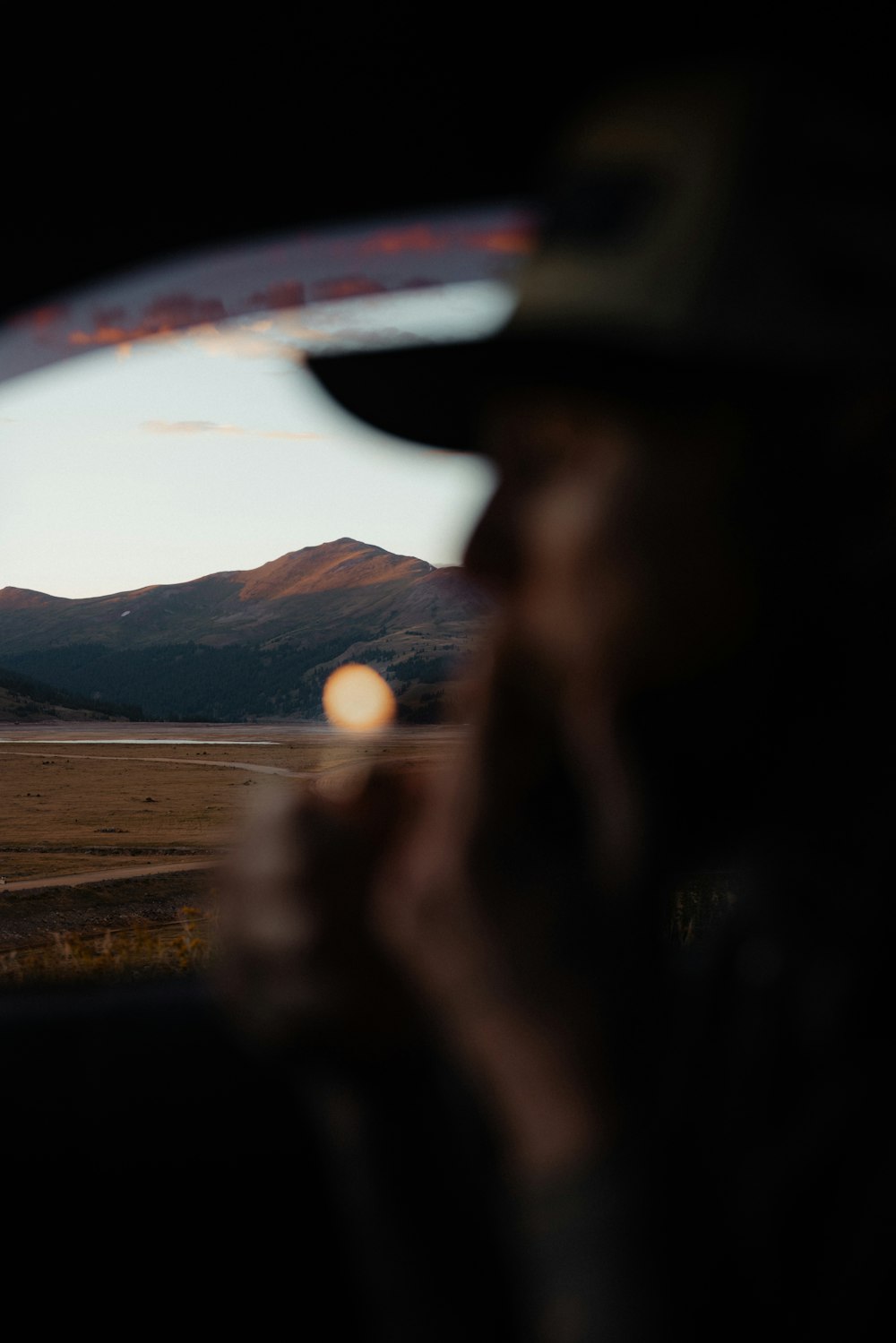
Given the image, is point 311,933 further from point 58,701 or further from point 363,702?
point 58,701

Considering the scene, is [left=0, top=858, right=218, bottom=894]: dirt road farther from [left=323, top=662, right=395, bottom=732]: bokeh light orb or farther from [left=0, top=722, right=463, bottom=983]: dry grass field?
[left=323, top=662, right=395, bottom=732]: bokeh light orb

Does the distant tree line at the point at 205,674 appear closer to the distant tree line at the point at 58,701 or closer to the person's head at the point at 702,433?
the distant tree line at the point at 58,701

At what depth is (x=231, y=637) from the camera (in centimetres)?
16150

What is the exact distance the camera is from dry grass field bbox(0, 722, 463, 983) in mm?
3727

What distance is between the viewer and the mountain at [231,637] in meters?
132

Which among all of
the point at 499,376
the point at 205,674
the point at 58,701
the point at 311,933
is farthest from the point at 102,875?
the point at 205,674

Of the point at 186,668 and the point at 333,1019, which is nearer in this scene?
the point at 333,1019

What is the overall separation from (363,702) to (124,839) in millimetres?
17692

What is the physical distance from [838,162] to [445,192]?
193 cm

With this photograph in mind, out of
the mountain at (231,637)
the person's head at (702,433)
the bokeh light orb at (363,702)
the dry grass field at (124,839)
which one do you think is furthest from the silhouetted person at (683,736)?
the mountain at (231,637)

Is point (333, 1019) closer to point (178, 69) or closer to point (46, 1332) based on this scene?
point (46, 1332)

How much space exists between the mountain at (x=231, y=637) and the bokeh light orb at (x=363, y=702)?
103 m

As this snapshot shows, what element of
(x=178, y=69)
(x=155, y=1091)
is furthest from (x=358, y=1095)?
(x=178, y=69)

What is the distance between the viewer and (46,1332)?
1.87m
